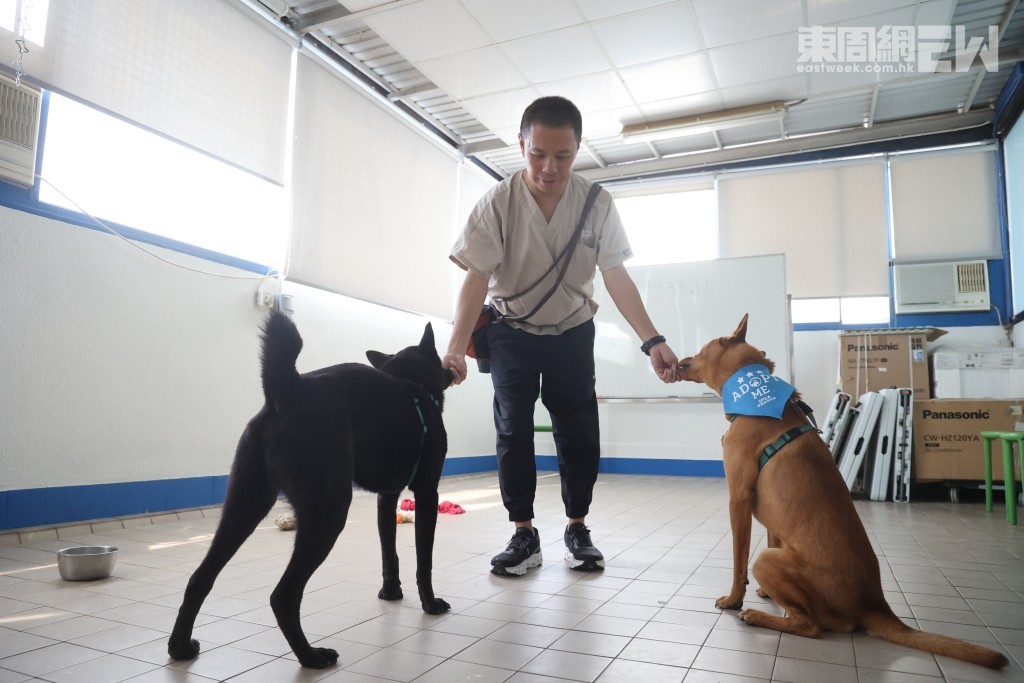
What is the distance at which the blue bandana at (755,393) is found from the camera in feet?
5.60

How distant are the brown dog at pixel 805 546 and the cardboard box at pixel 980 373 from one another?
416 centimetres

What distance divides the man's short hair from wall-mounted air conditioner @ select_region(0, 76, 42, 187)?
225 centimetres

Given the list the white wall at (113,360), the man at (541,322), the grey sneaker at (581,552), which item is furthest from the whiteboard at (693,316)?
the grey sneaker at (581,552)

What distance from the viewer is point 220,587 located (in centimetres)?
195

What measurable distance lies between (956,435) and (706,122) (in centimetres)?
332

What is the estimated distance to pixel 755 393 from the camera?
1764 mm

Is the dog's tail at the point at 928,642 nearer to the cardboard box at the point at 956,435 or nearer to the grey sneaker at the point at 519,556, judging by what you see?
the grey sneaker at the point at 519,556

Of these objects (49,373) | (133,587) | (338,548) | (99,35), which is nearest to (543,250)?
(338,548)

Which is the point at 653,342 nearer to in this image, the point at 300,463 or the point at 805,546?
the point at 805,546

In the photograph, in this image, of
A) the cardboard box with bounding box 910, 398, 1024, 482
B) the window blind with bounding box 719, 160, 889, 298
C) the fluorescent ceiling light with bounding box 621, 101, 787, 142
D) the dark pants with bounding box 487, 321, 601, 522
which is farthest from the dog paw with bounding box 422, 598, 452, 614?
the window blind with bounding box 719, 160, 889, 298

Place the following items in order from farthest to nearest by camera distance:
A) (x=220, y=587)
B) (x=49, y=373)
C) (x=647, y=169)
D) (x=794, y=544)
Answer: (x=647, y=169), (x=49, y=373), (x=220, y=587), (x=794, y=544)

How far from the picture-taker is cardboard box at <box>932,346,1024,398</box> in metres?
4.74

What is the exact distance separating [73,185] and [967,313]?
22.7 ft

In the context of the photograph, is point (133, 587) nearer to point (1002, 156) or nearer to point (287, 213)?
point (287, 213)
